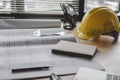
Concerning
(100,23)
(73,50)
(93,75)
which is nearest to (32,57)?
(73,50)

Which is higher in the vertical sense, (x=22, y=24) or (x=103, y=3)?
(x=103, y=3)

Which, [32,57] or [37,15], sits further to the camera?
[37,15]

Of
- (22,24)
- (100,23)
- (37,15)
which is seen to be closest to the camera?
(100,23)

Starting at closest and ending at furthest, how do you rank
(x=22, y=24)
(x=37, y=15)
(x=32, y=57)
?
(x=32, y=57), (x=22, y=24), (x=37, y=15)

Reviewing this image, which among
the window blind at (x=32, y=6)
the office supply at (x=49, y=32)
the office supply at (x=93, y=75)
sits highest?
the window blind at (x=32, y=6)

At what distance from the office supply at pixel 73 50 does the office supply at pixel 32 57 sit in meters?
0.03

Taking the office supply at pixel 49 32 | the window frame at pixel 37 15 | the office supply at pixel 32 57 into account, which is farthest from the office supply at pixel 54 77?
the window frame at pixel 37 15

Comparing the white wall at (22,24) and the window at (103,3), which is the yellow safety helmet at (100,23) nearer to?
the white wall at (22,24)

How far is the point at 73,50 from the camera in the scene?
94 centimetres

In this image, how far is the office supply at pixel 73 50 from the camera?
917mm

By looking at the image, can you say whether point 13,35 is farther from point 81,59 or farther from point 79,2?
point 79,2

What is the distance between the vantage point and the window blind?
1565mm

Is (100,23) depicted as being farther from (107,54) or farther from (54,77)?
(54,77)

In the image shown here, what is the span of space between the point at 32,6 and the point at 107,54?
32.4 inches
